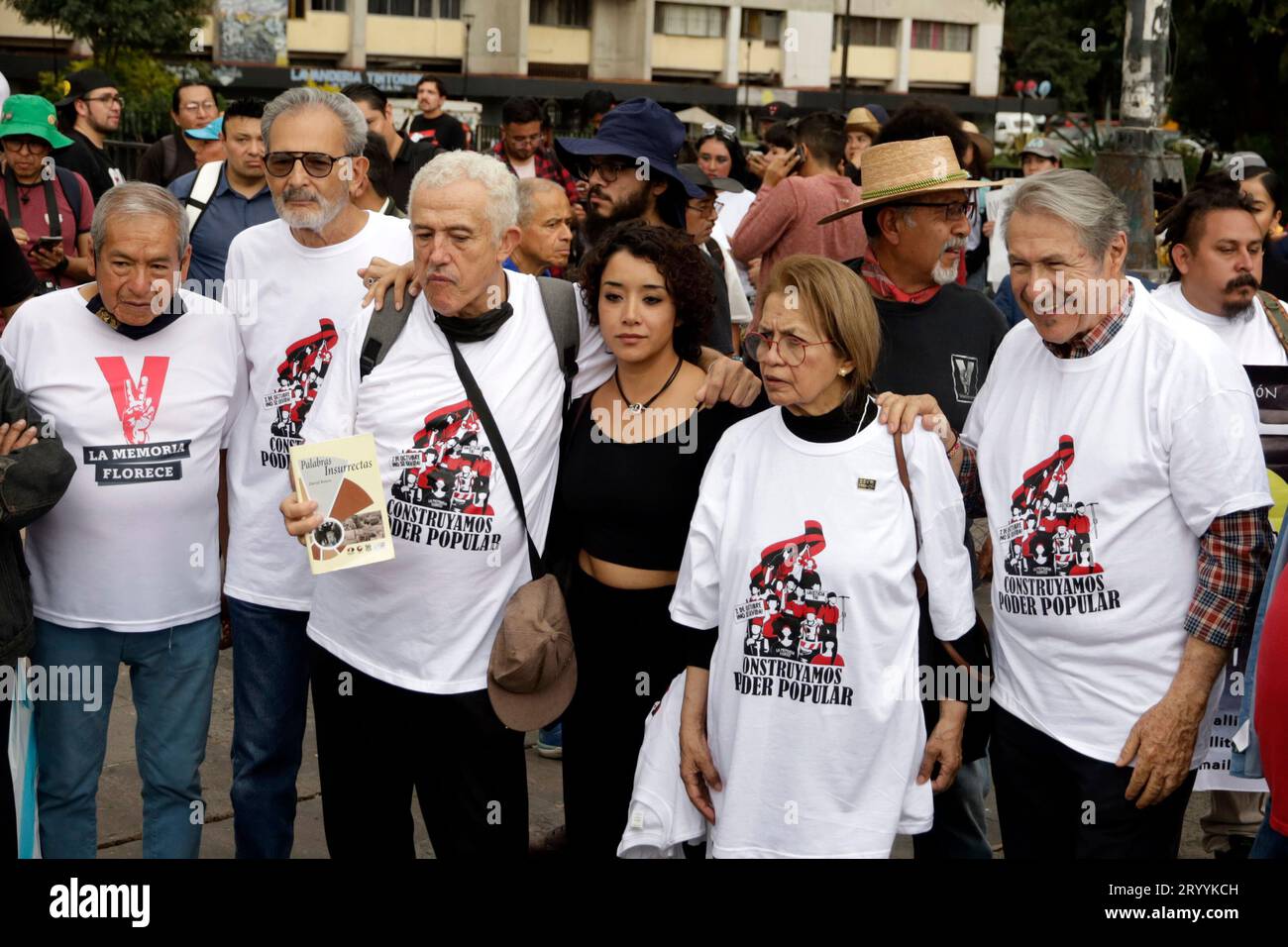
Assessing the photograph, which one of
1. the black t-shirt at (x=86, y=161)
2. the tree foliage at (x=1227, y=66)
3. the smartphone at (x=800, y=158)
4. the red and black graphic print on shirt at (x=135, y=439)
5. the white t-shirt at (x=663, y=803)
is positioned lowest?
the white t-shirt at (x=663, y=803)

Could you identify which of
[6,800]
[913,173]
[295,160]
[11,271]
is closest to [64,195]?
[11,271]

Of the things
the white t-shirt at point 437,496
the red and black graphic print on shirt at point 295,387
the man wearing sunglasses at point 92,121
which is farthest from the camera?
the man wearing sunglasses at point 92,121

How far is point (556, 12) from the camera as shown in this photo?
184 ft

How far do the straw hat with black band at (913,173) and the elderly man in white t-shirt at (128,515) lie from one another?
1902mm

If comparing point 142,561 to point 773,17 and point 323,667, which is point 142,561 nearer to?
point 323,667

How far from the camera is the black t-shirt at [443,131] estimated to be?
1162cm

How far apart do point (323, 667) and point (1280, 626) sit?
2.36m

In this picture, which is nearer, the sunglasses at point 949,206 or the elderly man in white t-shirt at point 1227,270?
the sunglasses at point 949,206

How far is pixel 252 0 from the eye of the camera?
48750mm

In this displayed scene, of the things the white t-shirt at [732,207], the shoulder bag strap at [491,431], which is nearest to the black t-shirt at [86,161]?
the white t-shirt at [732,207]

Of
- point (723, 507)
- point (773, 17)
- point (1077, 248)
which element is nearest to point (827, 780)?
point (723, 507)

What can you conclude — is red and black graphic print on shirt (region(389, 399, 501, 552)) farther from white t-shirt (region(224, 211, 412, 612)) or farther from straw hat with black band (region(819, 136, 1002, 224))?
straw hat with black band (region(819, 136, 1002, 224))

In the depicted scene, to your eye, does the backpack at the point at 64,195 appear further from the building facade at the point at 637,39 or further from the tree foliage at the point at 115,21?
the building facade at the point at 637,39

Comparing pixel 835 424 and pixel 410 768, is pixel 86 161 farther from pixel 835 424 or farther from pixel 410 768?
pixel 835 424
